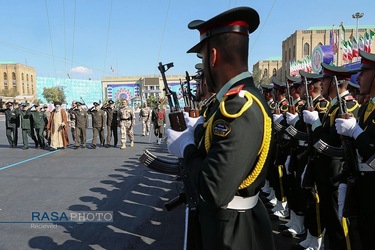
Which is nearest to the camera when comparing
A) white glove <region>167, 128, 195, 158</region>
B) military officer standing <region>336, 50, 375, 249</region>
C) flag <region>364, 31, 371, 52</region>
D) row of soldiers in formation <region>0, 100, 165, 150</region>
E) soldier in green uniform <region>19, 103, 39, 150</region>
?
white glove <region>167, 128, 195, 158</region>

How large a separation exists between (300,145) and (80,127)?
967cm

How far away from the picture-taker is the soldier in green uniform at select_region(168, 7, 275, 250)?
1.28 meters

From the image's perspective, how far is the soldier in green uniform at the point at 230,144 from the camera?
1.28 metres

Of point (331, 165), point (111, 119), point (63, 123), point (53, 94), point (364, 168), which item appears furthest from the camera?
point (53, 94)

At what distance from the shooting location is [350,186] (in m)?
2.55

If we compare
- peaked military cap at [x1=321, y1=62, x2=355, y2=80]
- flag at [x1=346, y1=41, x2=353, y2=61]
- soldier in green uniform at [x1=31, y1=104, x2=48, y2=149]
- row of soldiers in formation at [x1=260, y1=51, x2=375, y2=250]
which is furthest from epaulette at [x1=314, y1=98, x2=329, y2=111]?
flag at [x1=346, y1=41, x2=353, y2=61]

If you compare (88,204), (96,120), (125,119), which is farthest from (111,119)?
(88,204)

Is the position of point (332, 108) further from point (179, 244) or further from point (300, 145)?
point (179, 244)

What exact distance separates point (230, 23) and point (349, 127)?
5.37 ft

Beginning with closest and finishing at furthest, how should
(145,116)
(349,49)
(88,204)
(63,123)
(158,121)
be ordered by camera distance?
(88,204) → (63,123) → (158,121) → (145,116) → (349,49)

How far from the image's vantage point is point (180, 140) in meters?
1.59

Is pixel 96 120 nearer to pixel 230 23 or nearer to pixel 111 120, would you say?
pixel 111 120

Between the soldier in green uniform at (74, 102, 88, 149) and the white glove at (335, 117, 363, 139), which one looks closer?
the white glove at (335, 117, 363, 139)

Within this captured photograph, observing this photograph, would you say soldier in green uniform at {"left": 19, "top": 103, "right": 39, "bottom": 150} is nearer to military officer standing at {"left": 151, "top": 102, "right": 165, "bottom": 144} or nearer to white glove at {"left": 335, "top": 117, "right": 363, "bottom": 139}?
military officer standing at {"left": 151, "top": 102, "right": 165, "bottom": 144}
